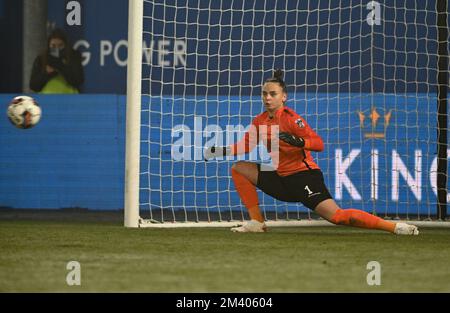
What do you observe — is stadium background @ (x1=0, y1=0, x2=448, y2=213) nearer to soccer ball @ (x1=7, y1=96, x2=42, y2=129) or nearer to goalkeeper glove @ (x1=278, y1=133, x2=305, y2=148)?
soccer ball @ (x1=7, y1=96, x2=42, y2=129)


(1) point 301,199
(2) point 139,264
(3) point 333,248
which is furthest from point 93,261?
(1) point 301,199

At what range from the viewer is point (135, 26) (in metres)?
10.3

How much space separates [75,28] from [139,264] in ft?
26.7

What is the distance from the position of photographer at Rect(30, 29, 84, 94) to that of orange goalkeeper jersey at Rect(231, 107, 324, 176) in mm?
5151

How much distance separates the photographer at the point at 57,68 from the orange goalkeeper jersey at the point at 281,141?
5.15 metres

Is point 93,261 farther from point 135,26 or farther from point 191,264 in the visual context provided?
point 135,26

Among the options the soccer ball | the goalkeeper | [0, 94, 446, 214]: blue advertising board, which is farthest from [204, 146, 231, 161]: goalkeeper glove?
[0, 94, 446, 214]: blue advertising board

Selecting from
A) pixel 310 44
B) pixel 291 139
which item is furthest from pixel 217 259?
pixel 310 44

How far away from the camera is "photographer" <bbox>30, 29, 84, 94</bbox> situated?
14.5m

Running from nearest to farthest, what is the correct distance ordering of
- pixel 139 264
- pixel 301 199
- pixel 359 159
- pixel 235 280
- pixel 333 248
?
pixel 235 280
pixel 139 264
pixel 333 248
pixel 301 199
pixel 359 159

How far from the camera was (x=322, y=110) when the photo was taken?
12.8 metres

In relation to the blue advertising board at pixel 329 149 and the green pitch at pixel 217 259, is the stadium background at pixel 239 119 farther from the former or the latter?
the green pitch at pixel 217 259

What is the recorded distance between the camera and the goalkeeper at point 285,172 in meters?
9.62

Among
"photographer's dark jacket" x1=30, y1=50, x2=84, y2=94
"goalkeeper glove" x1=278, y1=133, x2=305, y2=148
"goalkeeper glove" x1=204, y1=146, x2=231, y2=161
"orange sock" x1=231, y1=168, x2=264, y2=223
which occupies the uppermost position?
"photographer's dark jacket" x1=30, y1=50, x2=84, y2=94
